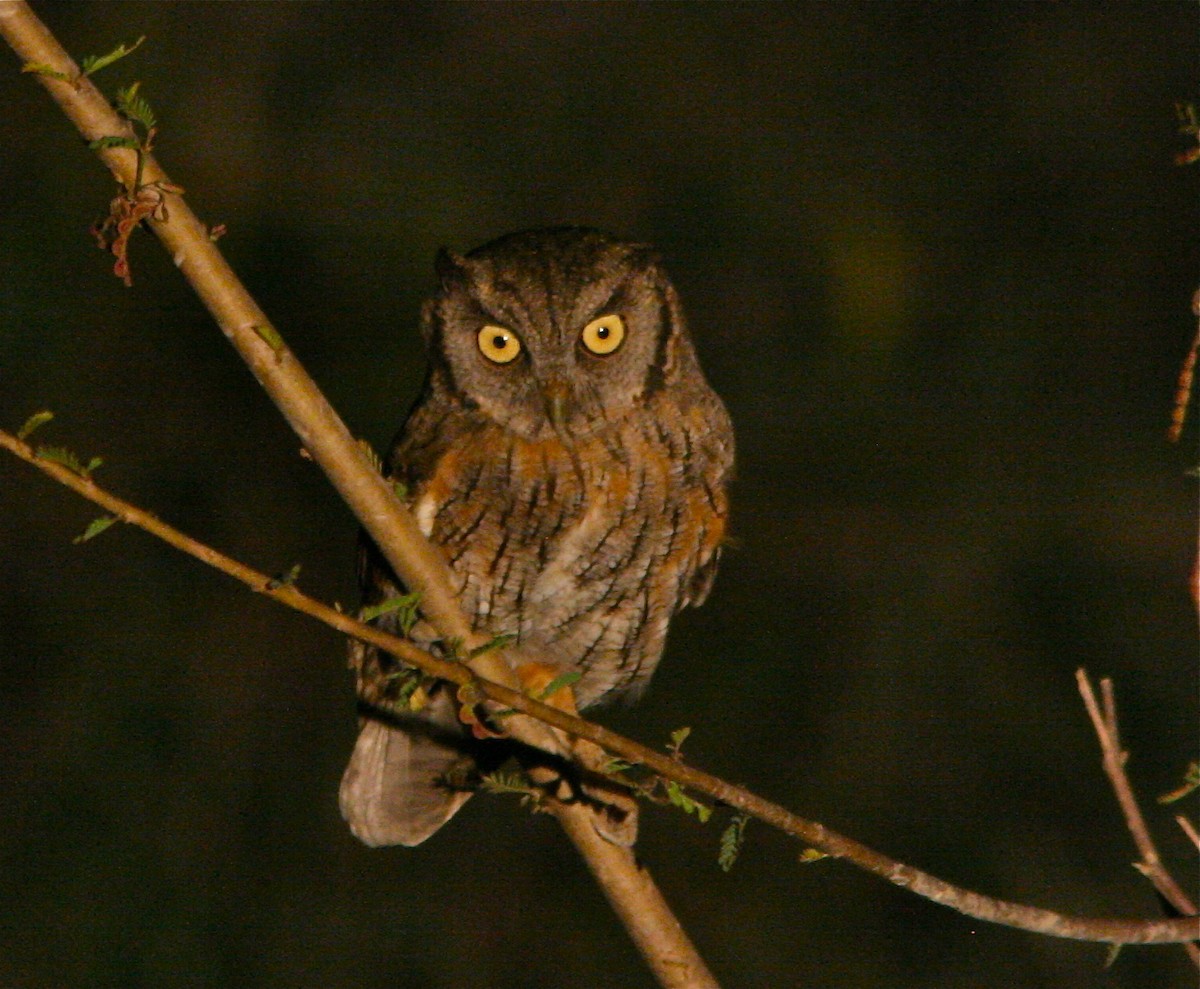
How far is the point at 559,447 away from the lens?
2031 millimetres

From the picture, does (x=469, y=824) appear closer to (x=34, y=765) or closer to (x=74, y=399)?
(x=34, y=765)

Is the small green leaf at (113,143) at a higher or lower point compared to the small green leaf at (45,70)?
lower

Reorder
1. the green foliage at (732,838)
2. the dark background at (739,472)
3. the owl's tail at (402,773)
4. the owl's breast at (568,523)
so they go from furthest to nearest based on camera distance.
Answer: the dark background at (739,472) → the owl's tail at (402,773) → the owl's breast at (568,523) → the green foliage at (732,838)

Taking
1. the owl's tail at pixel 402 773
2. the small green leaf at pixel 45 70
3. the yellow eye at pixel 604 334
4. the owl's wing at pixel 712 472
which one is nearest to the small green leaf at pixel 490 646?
the small green leaf at pixel 45 70

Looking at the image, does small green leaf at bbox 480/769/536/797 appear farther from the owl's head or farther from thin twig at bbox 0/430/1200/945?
the owl's head

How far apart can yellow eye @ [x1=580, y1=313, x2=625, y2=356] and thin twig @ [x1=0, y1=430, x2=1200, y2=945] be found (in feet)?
2.38

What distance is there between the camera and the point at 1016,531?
4301 millimetres

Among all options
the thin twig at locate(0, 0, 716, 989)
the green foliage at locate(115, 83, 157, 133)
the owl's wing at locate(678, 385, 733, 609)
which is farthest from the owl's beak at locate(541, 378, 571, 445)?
the green foliage at locate(115, 83, 157, 133)

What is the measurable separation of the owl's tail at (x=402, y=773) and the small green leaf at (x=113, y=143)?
1249 millimetres

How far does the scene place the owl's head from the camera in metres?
1.92

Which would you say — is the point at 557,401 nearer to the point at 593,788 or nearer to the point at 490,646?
the point at 593,788

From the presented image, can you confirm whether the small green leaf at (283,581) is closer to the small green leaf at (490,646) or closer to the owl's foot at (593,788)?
the small green leaf at (490,646)

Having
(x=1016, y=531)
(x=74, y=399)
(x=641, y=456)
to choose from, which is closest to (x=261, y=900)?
(x=74, y=399)

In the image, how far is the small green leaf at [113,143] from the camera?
1224 millimetres
